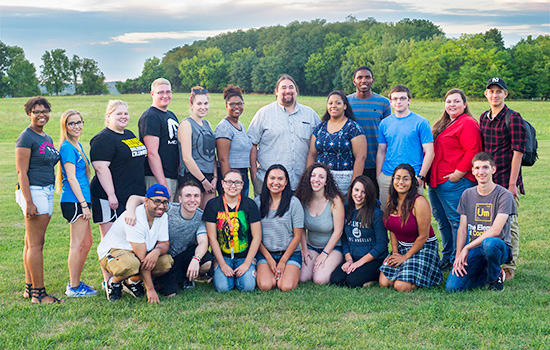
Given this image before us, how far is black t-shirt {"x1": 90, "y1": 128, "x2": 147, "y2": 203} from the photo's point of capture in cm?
487

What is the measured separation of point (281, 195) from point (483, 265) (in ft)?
7.28

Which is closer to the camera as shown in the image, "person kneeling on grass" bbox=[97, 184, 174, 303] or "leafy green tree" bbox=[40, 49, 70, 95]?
"person kneeling on grass" bbox=[97, 184, 174, 303]

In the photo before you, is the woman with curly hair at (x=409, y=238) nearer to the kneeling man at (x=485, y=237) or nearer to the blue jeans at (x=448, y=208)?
the kneeling man at (x=485, y=237)

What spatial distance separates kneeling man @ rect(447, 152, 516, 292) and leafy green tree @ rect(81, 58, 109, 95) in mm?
85916

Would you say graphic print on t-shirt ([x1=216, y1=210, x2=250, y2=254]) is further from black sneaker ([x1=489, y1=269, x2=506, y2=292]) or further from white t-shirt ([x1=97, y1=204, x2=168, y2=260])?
black sneaker ([x1=489, y1=269, x2=506, y2=292])

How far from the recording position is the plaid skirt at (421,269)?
16.3 feet

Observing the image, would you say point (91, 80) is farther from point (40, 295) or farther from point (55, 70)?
point (40, 295)

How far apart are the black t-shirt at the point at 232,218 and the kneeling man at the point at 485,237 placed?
2153mm

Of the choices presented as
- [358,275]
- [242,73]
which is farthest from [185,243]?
[242,73]

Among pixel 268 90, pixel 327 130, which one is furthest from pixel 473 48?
pixel 327 130

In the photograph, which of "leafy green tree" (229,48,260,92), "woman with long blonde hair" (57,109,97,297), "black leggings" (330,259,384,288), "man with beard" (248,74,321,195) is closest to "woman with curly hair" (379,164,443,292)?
"black leggings" (330,259,384,288)

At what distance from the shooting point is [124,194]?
16.5ft

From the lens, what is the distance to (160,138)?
542 cm

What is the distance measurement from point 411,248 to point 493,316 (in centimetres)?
114
